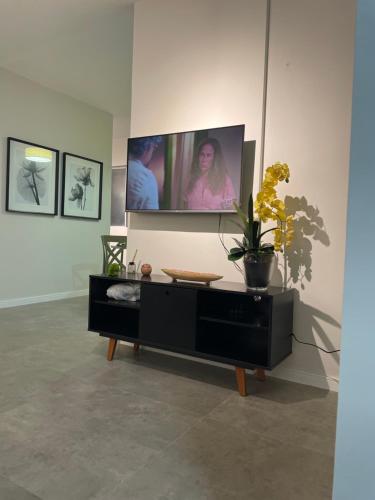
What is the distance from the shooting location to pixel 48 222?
A: 16.0 feet

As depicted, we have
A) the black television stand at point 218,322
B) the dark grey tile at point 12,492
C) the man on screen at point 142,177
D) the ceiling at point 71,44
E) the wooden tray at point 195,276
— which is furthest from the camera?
the ceiling at point 71,44

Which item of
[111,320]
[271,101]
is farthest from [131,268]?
[271,101]

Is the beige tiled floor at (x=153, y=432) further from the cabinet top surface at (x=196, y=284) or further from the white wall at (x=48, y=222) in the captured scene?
the white wall at (x=48, y=222)

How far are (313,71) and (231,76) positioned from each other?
1.83ft

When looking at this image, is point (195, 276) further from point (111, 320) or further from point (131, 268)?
point (111, 320)

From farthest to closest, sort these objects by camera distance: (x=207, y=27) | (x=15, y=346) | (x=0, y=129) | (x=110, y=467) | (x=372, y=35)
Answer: (x=0, y=129), (x=15, y=346), (x=207, y=27), (x=110, y=467), (x=372, y=35)

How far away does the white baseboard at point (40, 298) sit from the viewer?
14.6ft

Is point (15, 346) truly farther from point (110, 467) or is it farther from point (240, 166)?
point (240, 166)

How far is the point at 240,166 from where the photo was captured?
2.52m

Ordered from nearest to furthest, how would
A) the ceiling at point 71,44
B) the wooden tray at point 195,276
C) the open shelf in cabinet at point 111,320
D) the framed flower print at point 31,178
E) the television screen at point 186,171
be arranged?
the wooden tray at point 195,276 < the television screen at point 186,171 < the open shelf in cabinet at point 111,320 < the ceiling at point 71,44 < the framed flower print at point 31,178

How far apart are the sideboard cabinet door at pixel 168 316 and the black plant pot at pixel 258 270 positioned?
1.16 feet

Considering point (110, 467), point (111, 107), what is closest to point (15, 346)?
point (110, 467)

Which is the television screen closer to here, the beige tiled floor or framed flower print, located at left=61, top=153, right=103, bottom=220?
the beige tiled floor

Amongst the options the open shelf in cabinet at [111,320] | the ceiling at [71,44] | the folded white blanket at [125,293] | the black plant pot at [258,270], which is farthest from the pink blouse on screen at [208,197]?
the ceiling at [71,44]
